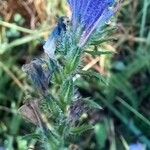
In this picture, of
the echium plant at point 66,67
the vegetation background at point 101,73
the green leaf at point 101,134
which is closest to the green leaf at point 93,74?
the echium plant at point 66,67

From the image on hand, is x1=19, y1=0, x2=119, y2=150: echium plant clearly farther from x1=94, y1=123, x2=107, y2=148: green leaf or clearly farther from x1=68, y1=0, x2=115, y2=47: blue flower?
x1=94, y1=123, x2=107, y2=148: green leaf

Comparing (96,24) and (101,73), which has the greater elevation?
(96,24)

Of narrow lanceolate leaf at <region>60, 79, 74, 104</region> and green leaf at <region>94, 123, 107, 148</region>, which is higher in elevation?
narrow lanceolate leaf at <region>60, 79, 74, 104</region>

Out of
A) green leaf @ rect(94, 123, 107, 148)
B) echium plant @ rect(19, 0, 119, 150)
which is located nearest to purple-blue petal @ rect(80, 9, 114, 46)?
echium plant @ rect(19, 0, 119, 150)

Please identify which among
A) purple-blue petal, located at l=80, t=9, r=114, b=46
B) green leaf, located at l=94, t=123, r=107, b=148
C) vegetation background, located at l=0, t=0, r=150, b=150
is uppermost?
purple-blue petal, located at l=80, t=9, r=114, b=46

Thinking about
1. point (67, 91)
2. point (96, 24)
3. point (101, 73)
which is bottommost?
point (101, 73)

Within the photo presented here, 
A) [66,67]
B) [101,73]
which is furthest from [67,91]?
[101,73]

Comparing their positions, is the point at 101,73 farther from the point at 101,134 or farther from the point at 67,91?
the point at 67,91
